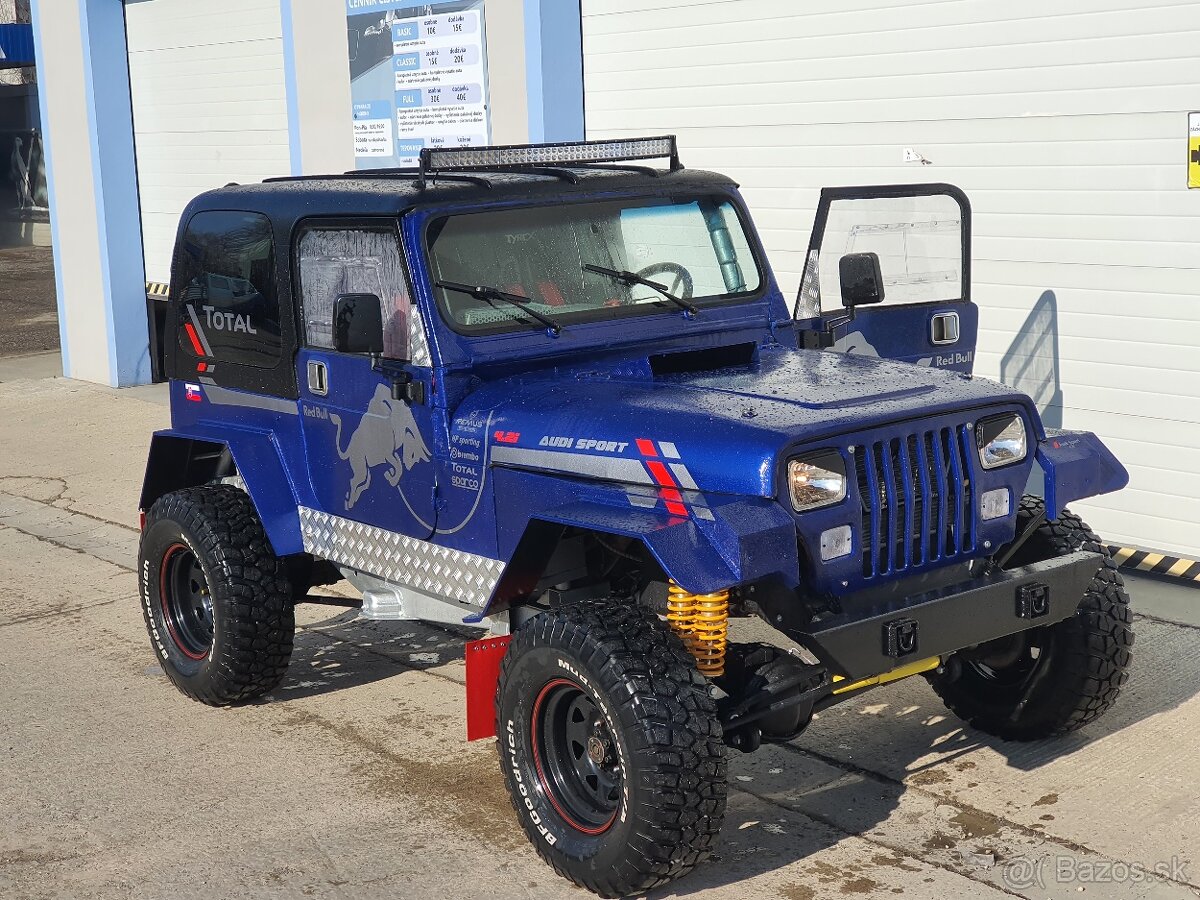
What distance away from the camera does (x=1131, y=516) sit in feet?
25.2

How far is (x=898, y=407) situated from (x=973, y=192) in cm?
393

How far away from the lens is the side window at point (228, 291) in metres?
5.84

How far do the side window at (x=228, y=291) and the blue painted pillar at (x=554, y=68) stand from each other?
13.4 feet

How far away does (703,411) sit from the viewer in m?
4.58

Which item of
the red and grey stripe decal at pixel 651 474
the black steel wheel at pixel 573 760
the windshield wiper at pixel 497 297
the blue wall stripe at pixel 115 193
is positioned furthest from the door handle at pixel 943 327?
the blue wall stripe at pixel 115 193

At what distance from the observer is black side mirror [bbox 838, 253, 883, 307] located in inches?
223

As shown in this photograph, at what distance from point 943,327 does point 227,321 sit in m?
2.83

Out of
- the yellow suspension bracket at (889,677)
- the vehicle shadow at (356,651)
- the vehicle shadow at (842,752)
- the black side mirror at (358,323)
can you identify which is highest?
the black side mirror at (358,323)

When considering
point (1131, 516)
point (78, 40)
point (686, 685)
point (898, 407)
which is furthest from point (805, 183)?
point (78, 40)

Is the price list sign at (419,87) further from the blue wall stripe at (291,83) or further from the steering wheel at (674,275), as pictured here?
the steering wheel at (674,275)

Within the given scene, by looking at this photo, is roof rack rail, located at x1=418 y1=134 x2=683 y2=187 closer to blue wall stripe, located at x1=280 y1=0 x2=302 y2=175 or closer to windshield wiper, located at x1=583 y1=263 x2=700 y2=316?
windshield wiper, located at x1=583 y1=263 x2=700 y2=316

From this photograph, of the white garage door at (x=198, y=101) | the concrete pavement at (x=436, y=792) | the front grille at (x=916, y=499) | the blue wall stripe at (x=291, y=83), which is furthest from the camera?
the white garage door at (x=198, y=101)

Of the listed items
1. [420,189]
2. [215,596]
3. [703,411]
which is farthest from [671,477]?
[215,596]

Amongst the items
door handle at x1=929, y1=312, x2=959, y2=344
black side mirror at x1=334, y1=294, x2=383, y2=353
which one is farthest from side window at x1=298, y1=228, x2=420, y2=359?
door handle at x1=929, y1=312, x2=959, y2=344
